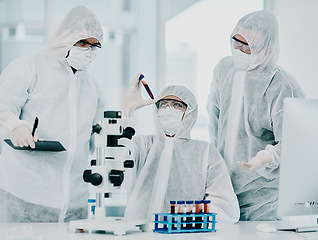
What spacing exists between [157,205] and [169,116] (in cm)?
43

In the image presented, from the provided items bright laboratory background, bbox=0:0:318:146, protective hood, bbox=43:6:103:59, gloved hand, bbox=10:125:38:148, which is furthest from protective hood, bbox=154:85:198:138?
bright laboratory background, bbox=0:0:318:146

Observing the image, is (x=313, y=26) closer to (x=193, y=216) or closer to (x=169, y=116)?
(x=169, y=116)

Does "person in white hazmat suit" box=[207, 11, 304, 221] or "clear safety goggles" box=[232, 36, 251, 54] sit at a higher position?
"clear safety goggles" box=[232, 36, 251, 54]

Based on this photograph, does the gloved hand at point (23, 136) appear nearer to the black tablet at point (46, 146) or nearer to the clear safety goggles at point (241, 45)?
the black tablet at point (46, 146)

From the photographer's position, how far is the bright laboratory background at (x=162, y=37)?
3.24 m

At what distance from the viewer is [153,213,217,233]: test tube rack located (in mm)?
1665

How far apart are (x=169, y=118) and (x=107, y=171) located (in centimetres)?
Answer: 75

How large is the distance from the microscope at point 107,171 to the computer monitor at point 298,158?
52 centimetres

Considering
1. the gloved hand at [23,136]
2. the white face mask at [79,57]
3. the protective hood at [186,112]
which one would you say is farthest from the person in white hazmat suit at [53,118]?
the protective hood at [186,112]

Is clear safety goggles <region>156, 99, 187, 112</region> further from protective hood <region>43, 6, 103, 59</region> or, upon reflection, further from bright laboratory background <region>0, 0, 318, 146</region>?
bright laboratory background <region>0, 0, 318, 146</region>

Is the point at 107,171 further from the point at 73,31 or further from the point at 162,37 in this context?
the point at 162,37

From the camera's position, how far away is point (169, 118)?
234 cm

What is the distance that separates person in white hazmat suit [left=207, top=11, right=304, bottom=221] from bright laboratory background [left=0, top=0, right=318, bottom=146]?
83cm

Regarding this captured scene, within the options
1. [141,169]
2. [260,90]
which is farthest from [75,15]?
[260,90]
